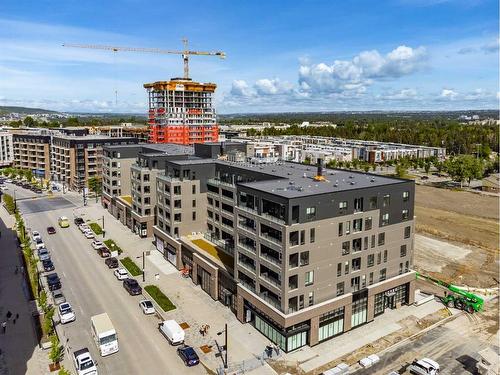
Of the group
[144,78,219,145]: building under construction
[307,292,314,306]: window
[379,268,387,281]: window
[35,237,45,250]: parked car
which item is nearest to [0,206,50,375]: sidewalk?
[35,237,45,250]: parked car

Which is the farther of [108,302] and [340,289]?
[108,302]

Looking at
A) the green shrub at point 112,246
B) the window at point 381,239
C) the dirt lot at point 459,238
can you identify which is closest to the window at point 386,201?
the window at point 381,239

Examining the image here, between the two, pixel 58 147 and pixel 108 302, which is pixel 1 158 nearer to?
pixel 58 147

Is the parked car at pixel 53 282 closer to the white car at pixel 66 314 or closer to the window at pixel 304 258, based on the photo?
the white car at pixel 66 314

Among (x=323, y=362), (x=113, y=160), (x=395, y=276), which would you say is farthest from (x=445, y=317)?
(x=113, y=160)

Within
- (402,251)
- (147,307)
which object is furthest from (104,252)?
(402,251)

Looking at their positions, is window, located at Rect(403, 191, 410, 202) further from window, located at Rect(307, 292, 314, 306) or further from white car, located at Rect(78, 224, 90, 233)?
white car, located at Rect(78, 224, 90, 233)
